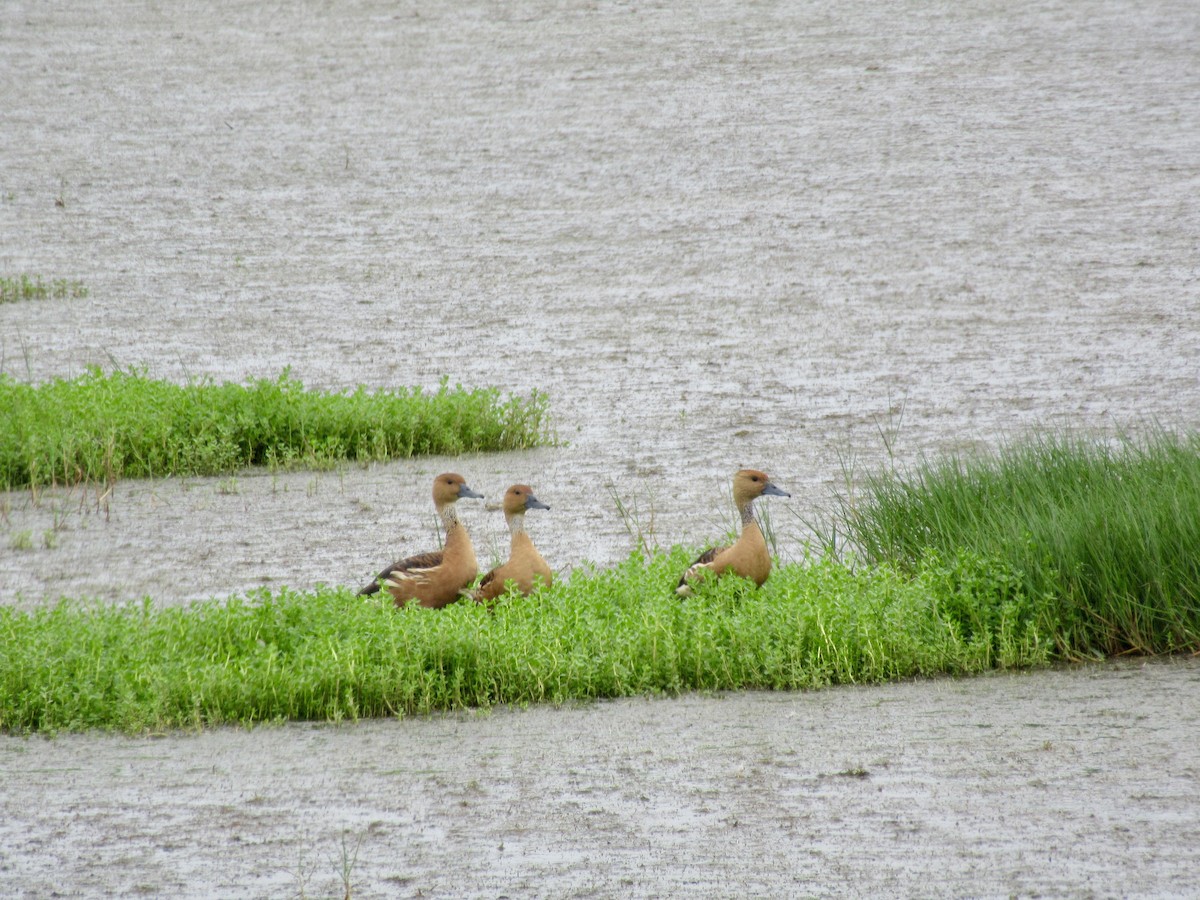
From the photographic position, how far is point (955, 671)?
6363 millimetres

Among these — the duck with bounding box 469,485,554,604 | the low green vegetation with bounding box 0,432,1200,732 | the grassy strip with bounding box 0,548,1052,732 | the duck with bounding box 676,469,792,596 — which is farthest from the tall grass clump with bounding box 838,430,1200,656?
the duck with bounding box 469,485,554,604

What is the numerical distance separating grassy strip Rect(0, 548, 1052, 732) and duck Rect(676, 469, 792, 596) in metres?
0.10

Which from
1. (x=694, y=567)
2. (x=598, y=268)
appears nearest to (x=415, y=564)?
(x=694, y=567)

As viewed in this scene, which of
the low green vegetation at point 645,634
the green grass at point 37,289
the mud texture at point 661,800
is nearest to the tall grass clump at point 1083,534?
the low green vegetation at point 645,634

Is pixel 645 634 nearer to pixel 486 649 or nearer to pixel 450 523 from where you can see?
pixel 486 649

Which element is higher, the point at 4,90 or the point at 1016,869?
the point at 4,90

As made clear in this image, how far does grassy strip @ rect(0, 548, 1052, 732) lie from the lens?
5926mm

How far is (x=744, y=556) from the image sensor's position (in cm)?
680

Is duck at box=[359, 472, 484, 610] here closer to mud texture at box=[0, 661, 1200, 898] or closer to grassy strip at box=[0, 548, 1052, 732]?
grassy strip at box=[0, 548, 1052, 732]

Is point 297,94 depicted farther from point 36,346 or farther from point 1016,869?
point 1016,869

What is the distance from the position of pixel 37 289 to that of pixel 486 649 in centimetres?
1193

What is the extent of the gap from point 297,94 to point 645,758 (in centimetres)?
1995

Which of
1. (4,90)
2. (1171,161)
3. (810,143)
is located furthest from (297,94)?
(1171,161)

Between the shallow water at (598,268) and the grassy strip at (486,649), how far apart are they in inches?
8.6
